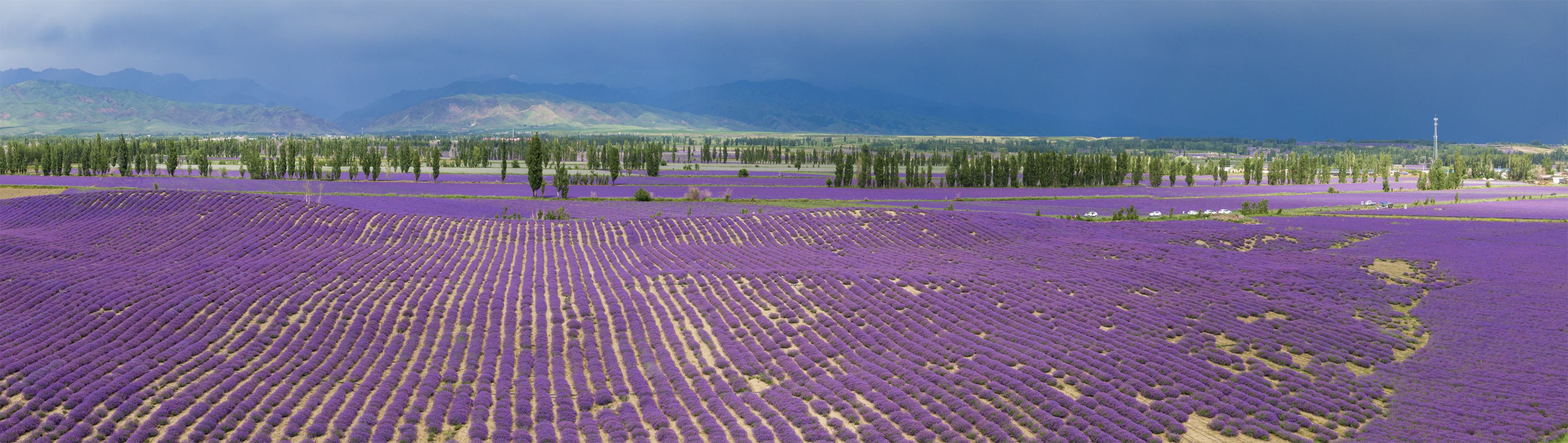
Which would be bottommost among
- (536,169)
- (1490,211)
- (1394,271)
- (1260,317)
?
(1260,317)

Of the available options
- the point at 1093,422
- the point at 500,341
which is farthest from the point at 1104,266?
the point at 500,341

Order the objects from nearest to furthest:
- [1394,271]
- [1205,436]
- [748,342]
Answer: [1205,436]
[748,342]
[1394,271]

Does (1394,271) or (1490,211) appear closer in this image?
(1394,271)

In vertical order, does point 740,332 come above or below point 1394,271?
below

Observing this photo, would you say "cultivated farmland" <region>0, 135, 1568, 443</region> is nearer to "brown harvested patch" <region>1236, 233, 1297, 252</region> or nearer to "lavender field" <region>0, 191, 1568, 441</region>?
"lavender field" <region>0, 191, 1568, 441</region>

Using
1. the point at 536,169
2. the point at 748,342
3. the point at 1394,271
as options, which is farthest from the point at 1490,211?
the point at 536,169

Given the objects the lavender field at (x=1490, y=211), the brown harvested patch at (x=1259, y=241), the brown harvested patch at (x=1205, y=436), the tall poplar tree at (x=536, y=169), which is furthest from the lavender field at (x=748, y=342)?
the tall poplar tree at (x=536, y=169)

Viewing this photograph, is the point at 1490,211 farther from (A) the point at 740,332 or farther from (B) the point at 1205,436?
(A) the point at 740,332

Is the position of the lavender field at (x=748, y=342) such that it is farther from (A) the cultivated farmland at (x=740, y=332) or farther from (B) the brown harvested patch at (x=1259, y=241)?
(B) the brown harvested patch at (x=1259, y=241)

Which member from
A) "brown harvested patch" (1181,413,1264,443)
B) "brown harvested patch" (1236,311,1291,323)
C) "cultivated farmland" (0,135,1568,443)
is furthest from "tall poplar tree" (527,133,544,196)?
"brown harvested patch" (1181,413,1264,443)

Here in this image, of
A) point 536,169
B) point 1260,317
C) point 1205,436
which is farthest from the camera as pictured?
point 536,169
